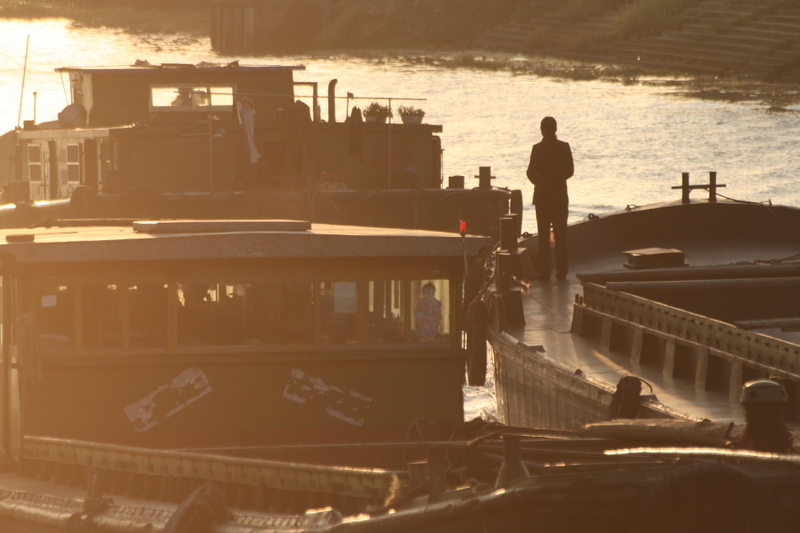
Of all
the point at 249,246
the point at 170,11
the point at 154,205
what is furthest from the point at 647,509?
the point at 170,11

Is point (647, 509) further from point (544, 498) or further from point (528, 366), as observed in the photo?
→ point (528, 366)

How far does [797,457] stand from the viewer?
21.2ft

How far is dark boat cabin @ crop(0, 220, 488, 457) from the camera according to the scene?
10.1m

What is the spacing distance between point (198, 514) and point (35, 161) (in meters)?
20.0

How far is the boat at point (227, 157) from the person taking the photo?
24.4 meters

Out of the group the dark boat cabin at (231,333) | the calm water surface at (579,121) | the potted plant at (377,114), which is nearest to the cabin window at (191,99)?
the potted plant at (377,114)

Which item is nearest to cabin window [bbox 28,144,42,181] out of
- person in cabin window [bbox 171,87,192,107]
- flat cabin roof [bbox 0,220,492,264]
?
person in cabin window [bbox 171,87,192,107]

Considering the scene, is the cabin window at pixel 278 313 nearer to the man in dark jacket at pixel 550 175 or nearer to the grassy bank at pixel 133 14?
the man in dark jacket at pixel 550 175

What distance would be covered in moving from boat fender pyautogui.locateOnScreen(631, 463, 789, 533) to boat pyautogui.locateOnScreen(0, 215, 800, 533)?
2.22 meters

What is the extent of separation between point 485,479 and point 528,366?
4839mm

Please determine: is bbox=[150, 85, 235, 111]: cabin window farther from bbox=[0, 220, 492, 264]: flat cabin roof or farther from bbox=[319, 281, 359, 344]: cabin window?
bbox=[319, 281, 359, 344]: cabin window

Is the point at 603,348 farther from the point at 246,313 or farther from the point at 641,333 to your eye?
the point at 246,313

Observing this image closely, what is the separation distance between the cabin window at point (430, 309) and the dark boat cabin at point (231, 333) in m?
0.01

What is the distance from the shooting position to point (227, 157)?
82.8 feet
